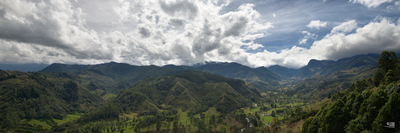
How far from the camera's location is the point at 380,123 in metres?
47.1

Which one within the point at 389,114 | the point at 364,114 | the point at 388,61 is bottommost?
the point at 364,114

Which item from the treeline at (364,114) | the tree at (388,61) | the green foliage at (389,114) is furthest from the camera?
the tree at (388,61)

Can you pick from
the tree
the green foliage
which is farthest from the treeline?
the tree

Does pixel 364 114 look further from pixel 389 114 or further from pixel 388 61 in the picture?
pixel 388 61

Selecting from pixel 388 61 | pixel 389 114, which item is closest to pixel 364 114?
pixel 389 114

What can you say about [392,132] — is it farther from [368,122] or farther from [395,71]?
[395,71]

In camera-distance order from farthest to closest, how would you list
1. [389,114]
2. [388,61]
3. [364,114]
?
[388,61]
[364,114]
[389,114]

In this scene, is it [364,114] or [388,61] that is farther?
[388,61]

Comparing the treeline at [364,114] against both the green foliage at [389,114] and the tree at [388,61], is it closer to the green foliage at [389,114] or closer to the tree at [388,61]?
the green foliage at [389,114]

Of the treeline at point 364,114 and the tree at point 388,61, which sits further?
the tree at point 388,61

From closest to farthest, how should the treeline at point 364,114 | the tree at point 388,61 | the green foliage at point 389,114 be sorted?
the green foliage at point 389,114 < the treeline at point 364,114 < the tree at point 388,61

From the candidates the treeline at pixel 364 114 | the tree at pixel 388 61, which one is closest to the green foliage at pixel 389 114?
the treeline at pixel 364 114

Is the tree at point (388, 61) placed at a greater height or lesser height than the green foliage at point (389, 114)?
greater

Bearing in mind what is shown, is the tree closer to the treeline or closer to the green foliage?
the treeline
